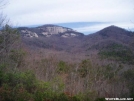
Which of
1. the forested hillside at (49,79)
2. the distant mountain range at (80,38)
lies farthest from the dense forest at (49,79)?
the distant mountain range at (80,38)

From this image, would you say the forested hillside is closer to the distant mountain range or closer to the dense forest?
the dense forest

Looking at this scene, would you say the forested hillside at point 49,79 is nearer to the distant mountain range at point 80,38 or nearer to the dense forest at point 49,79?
the dense forest at point 49,79

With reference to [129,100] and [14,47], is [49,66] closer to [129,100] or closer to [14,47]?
[14,47]

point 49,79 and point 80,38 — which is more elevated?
point 80,38

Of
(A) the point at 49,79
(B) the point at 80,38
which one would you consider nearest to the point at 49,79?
(A) the point at 49,79

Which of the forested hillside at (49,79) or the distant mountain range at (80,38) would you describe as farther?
the distant mountain range at (80,38)

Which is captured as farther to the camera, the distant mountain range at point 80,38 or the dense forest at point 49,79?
the distant mountain range at point 80,38

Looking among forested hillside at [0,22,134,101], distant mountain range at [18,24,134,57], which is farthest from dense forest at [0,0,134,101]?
distant mountain range at [18,24,134,57]

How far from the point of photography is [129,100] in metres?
7.95

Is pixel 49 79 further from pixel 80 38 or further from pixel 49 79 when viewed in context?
pixel 80 38

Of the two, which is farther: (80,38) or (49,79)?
(80,38)

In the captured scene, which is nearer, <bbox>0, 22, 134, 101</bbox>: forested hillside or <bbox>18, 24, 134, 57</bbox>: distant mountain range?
<bbox>0, 22, 134, 101</bbox>: forested hillside

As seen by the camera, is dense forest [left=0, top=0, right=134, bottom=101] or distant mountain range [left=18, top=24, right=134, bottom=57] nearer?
dense forest [left=0, top=0, right=134, bottom=101]

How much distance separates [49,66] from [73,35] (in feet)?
179
